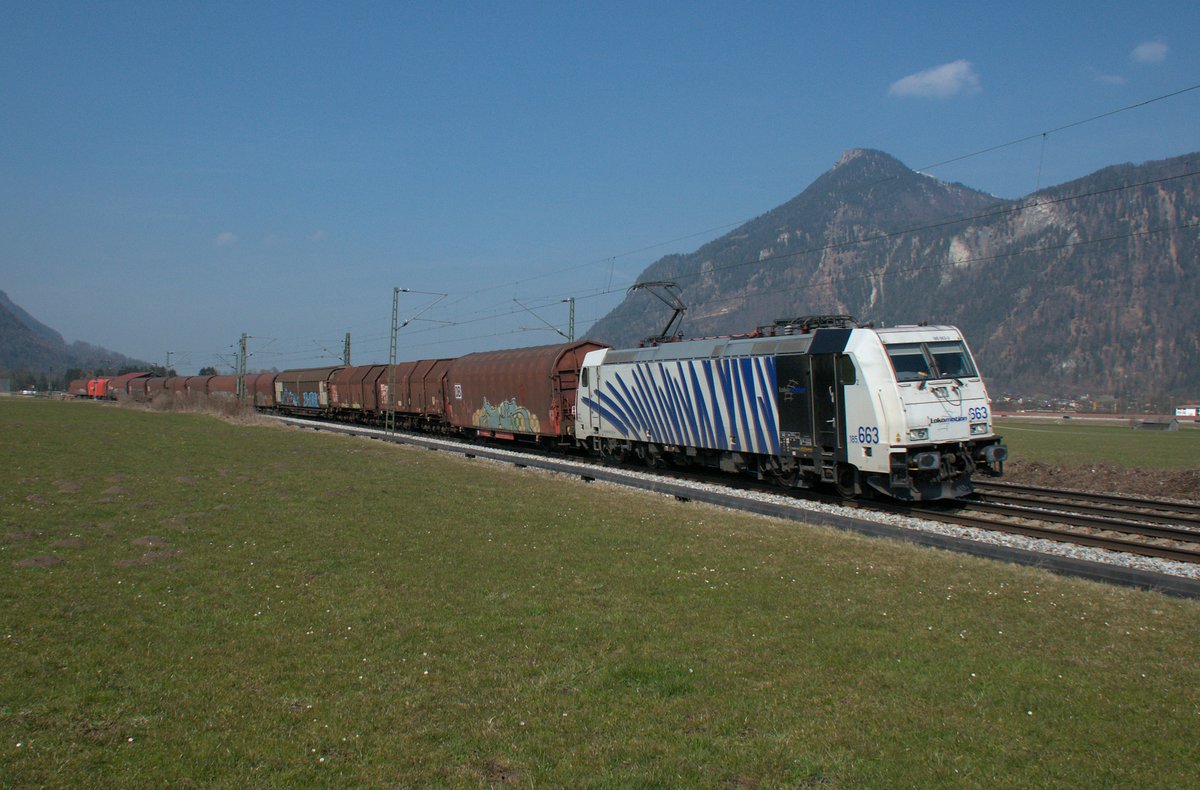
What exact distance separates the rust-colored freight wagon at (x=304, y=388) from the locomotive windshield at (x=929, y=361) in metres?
50.0

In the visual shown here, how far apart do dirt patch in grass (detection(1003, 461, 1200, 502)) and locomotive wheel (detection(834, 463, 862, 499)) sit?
882 centimetres

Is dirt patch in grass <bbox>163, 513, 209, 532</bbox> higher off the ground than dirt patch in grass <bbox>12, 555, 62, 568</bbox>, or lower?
higher

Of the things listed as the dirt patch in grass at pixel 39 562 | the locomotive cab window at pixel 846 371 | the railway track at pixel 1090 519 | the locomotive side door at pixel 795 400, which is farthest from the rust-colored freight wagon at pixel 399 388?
the dirt patch in grass at pixel 39 562

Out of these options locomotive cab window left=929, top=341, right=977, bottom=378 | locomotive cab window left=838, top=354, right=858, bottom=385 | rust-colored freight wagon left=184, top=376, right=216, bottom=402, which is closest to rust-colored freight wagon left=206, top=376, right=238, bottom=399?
rust-colored freight wagon left=184, top=376, right=216, bottom=402

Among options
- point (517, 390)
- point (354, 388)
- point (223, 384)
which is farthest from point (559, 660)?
point (223, 384)

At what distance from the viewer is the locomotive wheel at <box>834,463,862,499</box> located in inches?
732

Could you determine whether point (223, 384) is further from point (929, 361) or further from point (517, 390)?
point (929, 361)

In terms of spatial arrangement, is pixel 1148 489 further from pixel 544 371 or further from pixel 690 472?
pixel 544 371

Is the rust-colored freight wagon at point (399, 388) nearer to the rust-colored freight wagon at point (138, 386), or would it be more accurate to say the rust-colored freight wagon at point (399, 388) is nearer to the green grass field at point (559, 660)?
the green grass field at point (559, 660)

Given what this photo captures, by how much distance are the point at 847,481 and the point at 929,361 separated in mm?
3358

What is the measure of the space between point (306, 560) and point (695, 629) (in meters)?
5.83

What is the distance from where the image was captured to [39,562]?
34.8ft

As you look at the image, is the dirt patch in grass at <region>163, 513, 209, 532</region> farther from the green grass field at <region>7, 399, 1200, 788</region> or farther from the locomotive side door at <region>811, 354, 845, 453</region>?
the locomotive side door at <region>811, 354, 845, 453</region>

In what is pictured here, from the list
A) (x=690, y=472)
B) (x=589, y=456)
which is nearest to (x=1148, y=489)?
(x=690, y=472)
